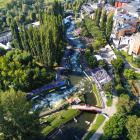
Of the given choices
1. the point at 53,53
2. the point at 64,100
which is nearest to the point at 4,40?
the point at 53,53

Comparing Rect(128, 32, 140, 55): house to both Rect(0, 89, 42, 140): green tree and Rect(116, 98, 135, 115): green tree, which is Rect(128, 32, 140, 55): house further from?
Rect(0, 89, 42, 140): green tree

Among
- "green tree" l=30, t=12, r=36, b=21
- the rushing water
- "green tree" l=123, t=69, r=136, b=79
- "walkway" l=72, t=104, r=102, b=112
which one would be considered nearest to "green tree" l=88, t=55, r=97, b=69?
the rushing water

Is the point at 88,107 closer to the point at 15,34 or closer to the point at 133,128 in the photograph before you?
the point at 133,128

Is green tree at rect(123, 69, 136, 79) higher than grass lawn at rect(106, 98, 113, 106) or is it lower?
higher

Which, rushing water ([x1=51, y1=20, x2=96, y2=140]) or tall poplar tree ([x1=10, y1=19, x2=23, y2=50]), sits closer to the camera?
rushing water ([x1=51, y1=20, x2=96, y2=140])

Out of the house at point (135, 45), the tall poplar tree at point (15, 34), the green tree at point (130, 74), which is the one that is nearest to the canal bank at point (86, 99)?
the green tree at point (130, 74)

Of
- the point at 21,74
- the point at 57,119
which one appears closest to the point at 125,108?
the point at 57,119
